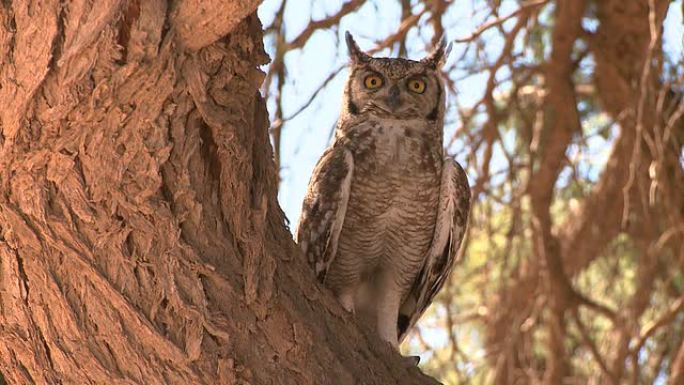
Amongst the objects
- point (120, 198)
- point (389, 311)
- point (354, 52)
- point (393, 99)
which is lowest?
point (120, 198)

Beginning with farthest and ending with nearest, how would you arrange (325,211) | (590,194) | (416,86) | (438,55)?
(590,194), (438,55), (416,86), (325,211)

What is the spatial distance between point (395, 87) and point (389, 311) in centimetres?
76

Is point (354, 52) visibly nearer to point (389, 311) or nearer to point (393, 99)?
point (393, 99)

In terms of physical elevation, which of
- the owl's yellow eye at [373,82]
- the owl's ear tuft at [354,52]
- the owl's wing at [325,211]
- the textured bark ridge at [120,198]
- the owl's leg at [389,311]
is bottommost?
the textured bark ridge at [120,198]

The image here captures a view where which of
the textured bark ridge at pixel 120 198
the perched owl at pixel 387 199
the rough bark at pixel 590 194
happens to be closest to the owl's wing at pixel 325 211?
the perched owl at pixel 387 199

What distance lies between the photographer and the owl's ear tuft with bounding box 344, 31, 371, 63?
3.84m

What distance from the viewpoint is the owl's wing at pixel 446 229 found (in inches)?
137

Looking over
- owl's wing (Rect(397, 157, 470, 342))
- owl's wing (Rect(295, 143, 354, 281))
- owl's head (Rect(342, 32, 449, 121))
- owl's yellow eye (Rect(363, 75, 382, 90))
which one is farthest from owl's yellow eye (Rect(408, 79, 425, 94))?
owl's wing (Rect(295, 143, 354, 281))

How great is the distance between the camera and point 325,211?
3.37m

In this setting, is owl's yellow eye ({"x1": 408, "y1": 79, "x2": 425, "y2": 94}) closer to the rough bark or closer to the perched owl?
the perched owl

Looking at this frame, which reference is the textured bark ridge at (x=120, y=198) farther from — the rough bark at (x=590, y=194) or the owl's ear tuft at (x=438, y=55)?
the rough bark at (x=590, y=194)

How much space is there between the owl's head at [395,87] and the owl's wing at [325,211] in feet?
1.03

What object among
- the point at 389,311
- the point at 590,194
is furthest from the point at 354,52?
the point at 590,194

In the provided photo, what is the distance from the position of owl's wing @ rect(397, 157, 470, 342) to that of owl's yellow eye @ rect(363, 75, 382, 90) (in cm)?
38
